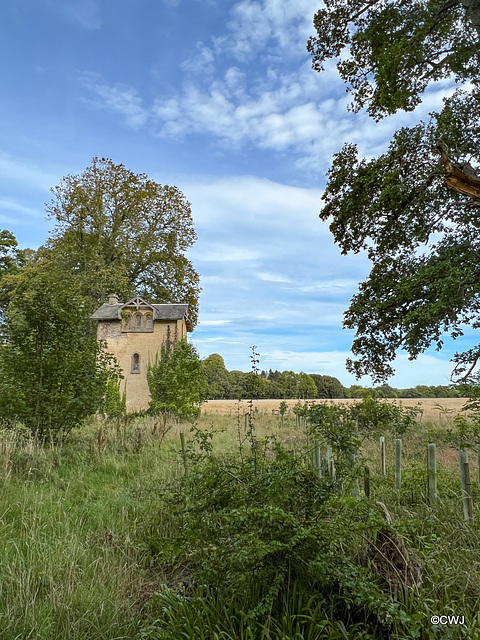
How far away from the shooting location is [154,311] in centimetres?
2520

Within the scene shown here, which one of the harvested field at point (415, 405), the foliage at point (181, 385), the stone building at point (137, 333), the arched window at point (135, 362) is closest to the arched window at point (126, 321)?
the stone building at point (137, 333)

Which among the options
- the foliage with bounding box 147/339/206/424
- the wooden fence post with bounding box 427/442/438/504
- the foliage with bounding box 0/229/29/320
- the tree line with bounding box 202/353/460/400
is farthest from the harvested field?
the foliage with bounding box 0/229/29/320

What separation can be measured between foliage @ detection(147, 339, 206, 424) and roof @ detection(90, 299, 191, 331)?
3.25m

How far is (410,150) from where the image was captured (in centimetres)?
1234

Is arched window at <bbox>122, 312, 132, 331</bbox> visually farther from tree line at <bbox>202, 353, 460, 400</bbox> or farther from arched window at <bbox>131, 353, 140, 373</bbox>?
tree line at <bbox>202, 353, 460, 400</bbox>

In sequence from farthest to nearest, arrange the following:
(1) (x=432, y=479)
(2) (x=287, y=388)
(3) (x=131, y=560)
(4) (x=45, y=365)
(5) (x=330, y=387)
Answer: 1. (5) (x=330, y=387)
2. (2) (x=287, y=388)
3. (4) (x=45, y=365)
4. (1) (x=432, y=479)
5. (3) (x=131, y=560)

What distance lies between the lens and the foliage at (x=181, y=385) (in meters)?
20.0

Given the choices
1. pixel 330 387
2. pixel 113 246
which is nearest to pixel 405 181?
pixel 113 246

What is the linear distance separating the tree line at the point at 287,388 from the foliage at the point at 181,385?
0.91 m

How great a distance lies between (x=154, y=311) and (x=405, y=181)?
55.6 feet

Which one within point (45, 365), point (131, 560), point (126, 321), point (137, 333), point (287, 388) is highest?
point (126, 321)

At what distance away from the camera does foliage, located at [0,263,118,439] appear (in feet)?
30.0

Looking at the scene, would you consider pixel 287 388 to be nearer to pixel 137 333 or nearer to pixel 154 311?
pixel 154 311

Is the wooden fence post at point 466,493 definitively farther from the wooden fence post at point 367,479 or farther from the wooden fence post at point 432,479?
the wooden fence post at point 367,479
